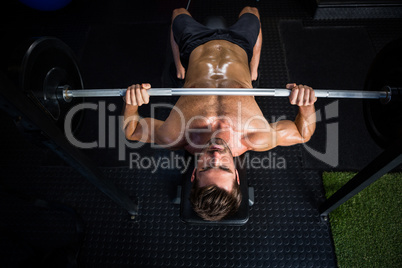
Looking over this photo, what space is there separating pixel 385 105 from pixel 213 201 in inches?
41.5

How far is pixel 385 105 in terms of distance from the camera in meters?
1.38

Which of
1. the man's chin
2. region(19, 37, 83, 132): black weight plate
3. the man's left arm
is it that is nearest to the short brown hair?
the man's chin

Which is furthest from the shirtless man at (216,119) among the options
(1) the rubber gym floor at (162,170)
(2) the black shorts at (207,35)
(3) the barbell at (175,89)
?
(1) the rubber gym floor at (162,170)

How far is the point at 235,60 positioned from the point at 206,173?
2.64 feet

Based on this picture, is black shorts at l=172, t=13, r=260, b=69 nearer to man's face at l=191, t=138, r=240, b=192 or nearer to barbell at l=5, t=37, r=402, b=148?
barbell at l=5, t=37, r=402, b=148

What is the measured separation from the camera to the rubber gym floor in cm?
166

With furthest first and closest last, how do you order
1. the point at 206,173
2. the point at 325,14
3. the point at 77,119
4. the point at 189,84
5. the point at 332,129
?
the point at 325,14
the point at 332,129
the point at 189,84
the point at 77,119
the point at 206,173

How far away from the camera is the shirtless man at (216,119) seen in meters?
1.29

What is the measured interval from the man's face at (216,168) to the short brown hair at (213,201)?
0.09 feet

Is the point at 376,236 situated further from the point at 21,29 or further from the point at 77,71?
the point at 21,29

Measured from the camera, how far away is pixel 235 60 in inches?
66.3

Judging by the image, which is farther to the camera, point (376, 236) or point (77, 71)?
point (376, 236)

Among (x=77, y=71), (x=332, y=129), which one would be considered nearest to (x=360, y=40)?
(x=332, y=129)

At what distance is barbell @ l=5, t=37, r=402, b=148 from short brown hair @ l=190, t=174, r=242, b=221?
478 millimetres
